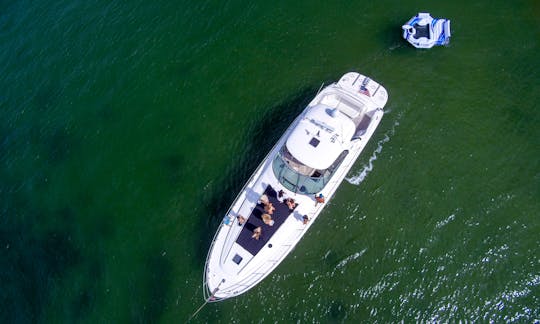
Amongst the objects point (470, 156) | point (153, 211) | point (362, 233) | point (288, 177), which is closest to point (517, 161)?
point (470, 156)

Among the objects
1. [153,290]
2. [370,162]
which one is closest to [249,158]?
[370,162]

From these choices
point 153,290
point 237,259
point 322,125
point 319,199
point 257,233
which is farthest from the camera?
point 153,290

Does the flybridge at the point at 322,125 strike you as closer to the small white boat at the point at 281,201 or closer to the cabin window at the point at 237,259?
the small white boat at the point at 281,201

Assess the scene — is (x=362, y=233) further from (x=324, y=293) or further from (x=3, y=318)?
(x=3, y=318)

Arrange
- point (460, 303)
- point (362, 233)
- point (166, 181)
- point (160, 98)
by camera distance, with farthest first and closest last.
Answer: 1. point (160, 98)
2. point (166, 181)
3. point (362, 233)
4. point (460, 303)

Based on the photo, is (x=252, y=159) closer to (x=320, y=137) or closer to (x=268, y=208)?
(x=268, y=208)

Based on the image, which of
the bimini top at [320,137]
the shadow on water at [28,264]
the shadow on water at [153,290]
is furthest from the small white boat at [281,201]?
the shadow on water at [28,264]

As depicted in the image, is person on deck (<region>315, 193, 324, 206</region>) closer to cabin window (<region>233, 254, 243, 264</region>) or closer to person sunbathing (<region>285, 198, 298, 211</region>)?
person sunbathing (<region>285, 198, 298, 211</region>)
